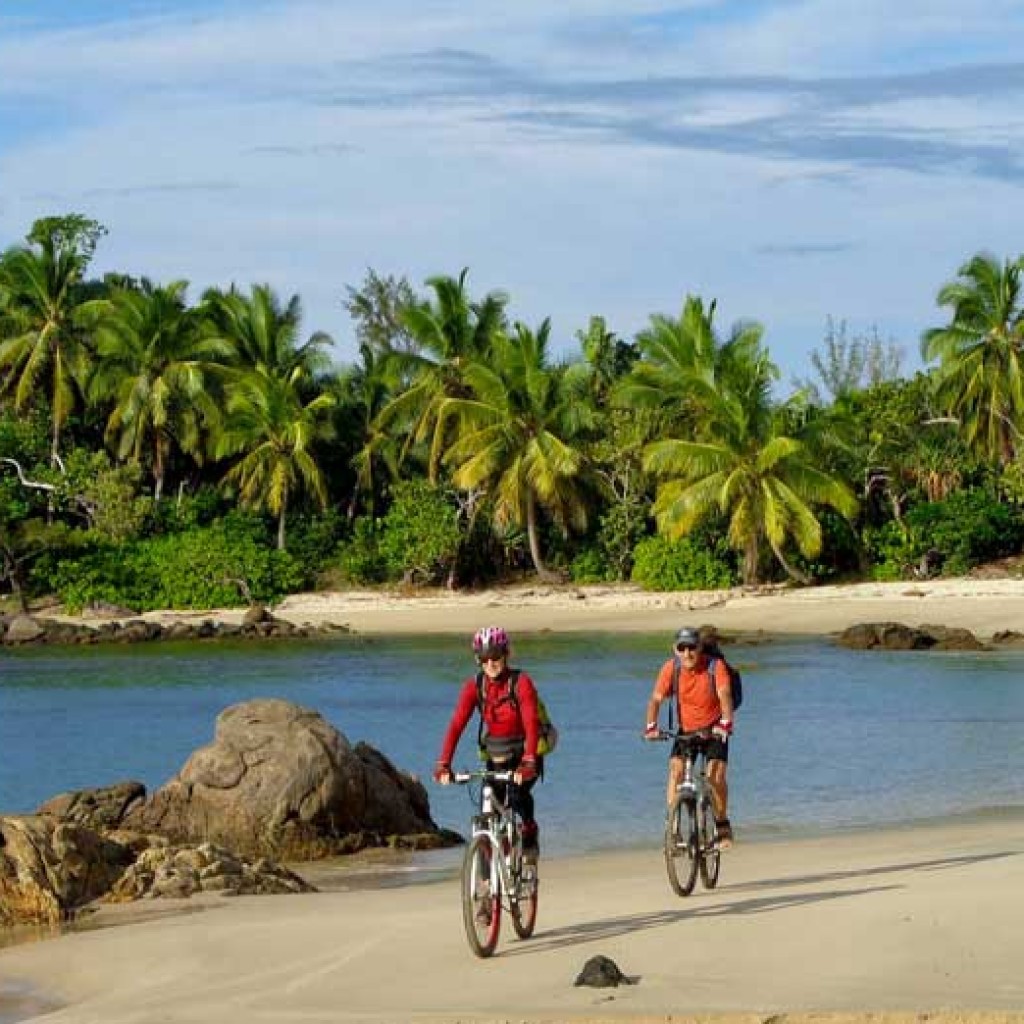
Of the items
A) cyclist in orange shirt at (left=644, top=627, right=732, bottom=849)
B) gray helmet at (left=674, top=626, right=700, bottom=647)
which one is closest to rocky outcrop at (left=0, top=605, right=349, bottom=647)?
cyclist in orange shirt at (left=644, top=627, right=732, bottom=849)

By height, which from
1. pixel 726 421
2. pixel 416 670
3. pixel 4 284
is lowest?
pixel 416 670

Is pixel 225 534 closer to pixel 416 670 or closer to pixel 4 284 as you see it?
pixel 4 284

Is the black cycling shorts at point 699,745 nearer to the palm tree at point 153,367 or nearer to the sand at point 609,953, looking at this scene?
the sand at point 609,953

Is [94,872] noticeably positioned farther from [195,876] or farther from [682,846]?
[682,846]

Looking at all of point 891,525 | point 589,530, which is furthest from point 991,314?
point 589,530

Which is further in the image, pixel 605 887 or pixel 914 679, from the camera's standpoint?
pixel 914 679

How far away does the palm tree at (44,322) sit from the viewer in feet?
179

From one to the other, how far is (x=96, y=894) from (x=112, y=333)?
41.5 m

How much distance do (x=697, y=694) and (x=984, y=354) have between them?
4205cm

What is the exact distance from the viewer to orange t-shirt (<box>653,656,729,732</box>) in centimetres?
1238

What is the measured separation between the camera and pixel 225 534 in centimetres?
5475

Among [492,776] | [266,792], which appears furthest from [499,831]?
[266,792]

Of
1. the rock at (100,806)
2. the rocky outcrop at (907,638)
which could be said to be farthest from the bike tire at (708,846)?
the rocky outcrop at (907,638)

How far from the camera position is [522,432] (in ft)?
171
